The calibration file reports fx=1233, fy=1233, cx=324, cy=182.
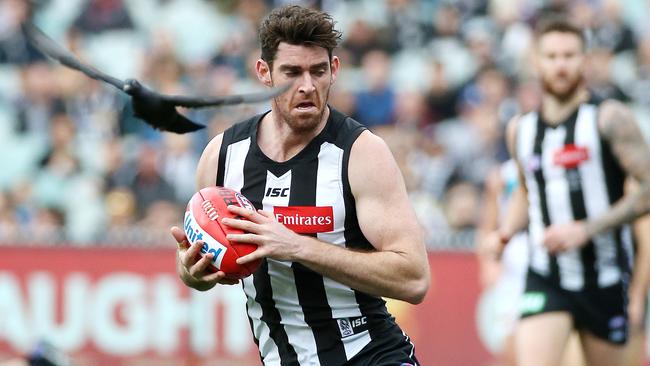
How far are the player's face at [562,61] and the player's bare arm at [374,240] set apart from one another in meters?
2.66

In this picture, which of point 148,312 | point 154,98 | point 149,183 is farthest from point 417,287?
point 149,183

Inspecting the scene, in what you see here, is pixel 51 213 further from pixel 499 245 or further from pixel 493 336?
pixel 499 245

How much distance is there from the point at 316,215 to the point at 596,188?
284cm

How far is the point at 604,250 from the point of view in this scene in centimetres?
734

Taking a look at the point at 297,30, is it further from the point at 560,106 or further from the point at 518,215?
the point at 518,215

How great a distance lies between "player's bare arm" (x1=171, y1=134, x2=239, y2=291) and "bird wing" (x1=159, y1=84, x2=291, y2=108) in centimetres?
51

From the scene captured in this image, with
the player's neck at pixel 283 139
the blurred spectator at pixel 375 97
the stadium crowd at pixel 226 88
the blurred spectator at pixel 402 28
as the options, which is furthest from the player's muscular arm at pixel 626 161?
the blurred spectator at pixel 402 28

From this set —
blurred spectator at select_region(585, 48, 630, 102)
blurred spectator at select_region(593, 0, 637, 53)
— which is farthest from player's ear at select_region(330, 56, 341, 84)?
blurred spectator at select_region(593, 0, 637, 53)

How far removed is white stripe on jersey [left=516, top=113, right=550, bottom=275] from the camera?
7.45 metres

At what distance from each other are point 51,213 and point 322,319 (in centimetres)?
774

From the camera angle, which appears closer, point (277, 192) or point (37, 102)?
point (277, 192)

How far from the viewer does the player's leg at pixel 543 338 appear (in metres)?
7.04

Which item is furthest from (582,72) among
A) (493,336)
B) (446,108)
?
(446,108)

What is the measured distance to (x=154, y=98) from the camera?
4.77 meters
